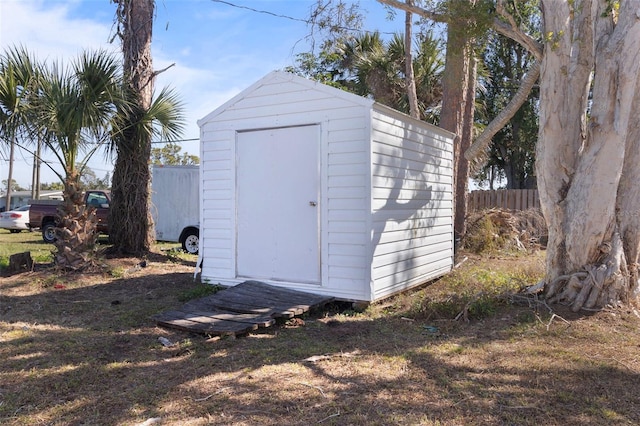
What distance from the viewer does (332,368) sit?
13.9 ft

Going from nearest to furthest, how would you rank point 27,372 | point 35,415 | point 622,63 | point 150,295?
point 35,415 → point 27,372 → point 622,63 → point 150,295

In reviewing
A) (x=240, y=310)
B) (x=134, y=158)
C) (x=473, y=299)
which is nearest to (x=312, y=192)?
(x=240, y=310)

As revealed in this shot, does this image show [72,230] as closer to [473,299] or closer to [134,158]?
[134,158]

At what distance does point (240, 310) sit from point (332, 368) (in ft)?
6.16

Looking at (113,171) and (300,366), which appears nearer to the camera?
(300,366)

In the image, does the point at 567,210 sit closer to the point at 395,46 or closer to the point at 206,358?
the point at 206,358

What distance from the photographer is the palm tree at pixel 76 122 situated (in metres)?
7.66

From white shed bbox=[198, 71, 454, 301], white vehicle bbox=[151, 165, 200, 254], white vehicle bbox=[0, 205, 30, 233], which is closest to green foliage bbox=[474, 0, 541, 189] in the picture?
white vehicle bbox=[151, 165, 200, 254]

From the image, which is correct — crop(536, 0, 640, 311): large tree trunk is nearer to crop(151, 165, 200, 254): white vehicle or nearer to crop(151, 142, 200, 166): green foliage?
crop(151, 165, 200, 254): white vehicle

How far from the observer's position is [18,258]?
330 inches

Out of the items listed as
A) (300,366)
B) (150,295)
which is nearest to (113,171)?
(150,295)

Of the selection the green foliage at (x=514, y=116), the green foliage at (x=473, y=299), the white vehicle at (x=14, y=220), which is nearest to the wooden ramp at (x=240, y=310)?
the green foliage at (x=473, y=299)

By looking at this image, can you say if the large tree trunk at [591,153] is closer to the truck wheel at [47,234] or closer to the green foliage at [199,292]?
the green foliage at [199,292]

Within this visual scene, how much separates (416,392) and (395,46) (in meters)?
12.2
